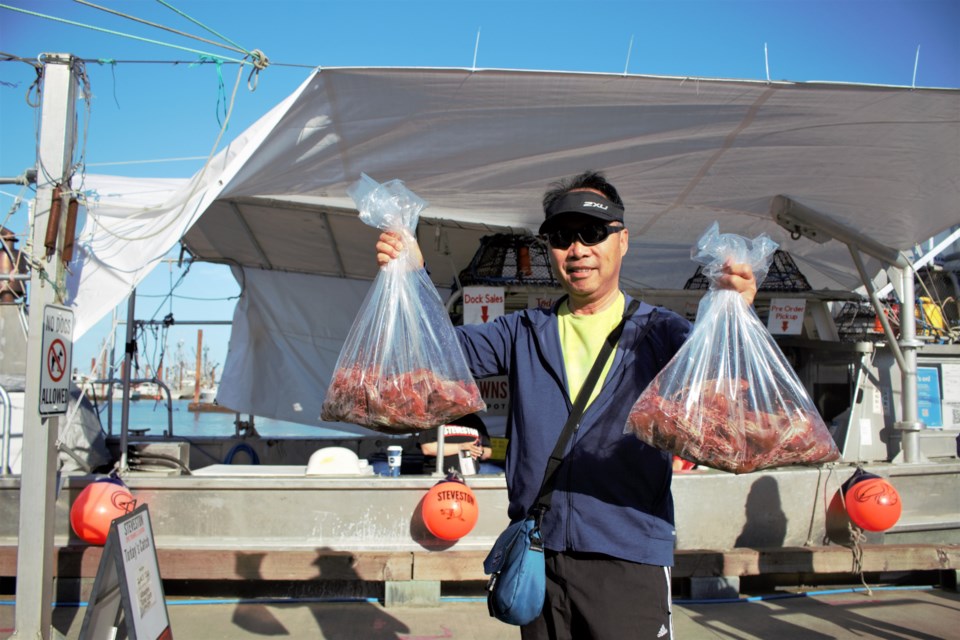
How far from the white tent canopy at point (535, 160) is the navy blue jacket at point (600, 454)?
9.00 feet

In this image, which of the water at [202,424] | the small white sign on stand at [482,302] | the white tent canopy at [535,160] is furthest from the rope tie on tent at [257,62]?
the water at [202,424]

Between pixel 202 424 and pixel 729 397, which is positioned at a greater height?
pixel 729 397

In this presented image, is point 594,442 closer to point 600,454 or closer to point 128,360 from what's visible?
point 600,454

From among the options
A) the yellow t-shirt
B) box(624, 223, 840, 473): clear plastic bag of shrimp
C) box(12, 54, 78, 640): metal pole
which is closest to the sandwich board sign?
box(12, 54, 78, 640): metal pole

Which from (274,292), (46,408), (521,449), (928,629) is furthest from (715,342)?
(274,292)

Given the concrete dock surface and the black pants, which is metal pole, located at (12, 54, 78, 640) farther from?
the black pants

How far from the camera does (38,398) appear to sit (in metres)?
3.92

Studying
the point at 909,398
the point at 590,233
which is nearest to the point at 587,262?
the point at 590,233

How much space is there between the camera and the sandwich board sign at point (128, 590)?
3.12m

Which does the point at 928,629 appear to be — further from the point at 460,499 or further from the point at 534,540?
the point at 534,540

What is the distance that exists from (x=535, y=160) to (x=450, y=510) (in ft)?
9.37

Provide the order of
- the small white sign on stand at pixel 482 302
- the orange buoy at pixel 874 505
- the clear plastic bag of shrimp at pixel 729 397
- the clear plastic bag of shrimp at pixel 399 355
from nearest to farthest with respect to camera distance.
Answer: the clear plastic bag of shrimp at pixel 729 397, the clear plastic bag of shrimp at pixel 399 355, the orange buoy at pixel 874 505, the small white sign on stand at pixel 482 302

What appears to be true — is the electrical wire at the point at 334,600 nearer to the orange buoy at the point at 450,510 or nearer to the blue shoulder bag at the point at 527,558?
the orange buoy at the point at 450,510

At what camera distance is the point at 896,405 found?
21.0 feet
